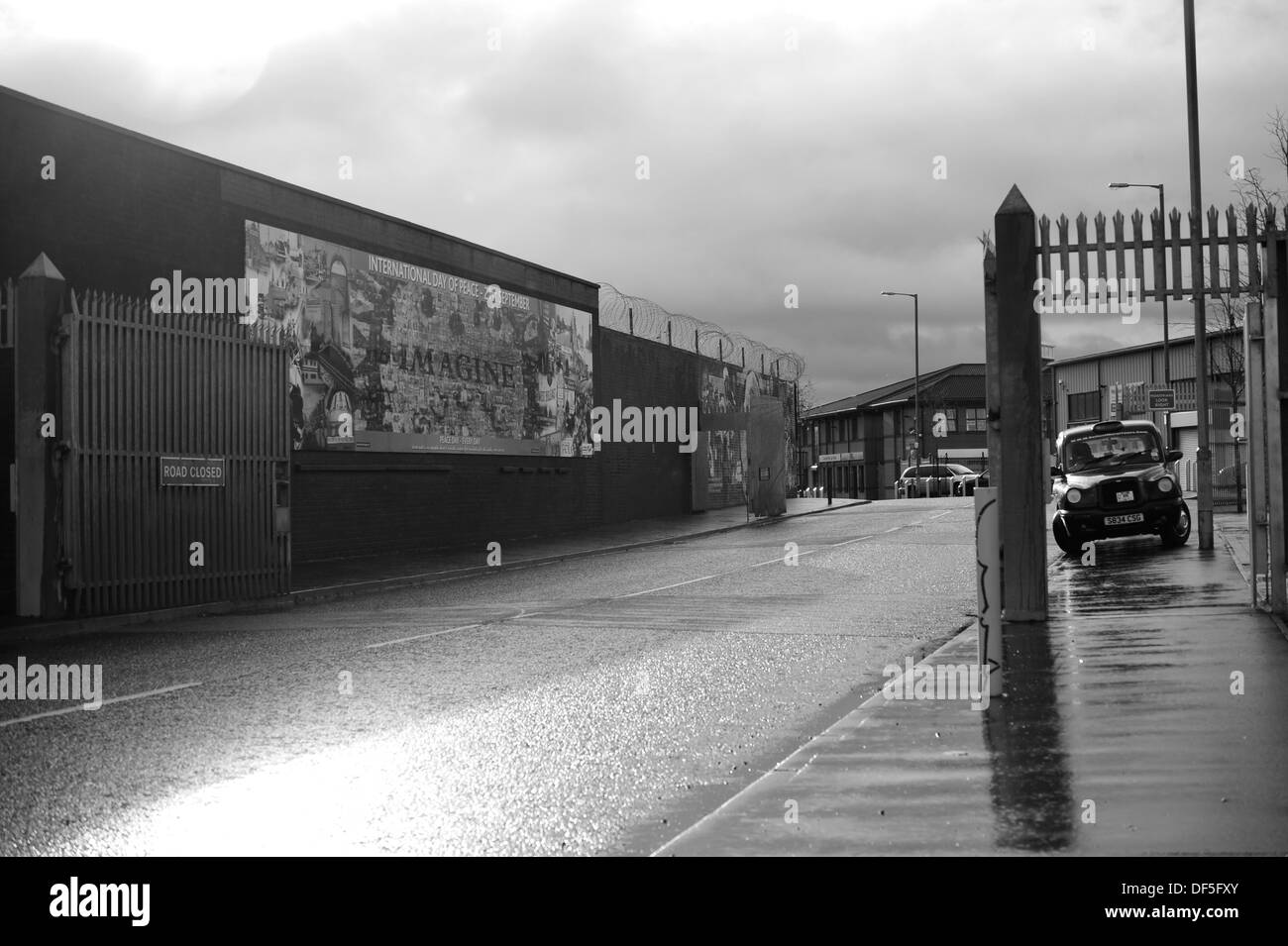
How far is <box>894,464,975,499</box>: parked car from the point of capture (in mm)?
62781

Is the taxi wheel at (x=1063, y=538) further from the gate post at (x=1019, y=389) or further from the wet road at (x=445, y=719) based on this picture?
the gate post at (x=1019, y=389)

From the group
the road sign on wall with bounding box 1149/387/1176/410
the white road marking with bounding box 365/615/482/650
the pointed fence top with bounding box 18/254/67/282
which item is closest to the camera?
the white road marking with bounding box 365/615/482/650

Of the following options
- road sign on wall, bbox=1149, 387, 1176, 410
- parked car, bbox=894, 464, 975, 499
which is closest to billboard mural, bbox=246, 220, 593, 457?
road sign on wall, bbox=1149, 387, 1176, 410

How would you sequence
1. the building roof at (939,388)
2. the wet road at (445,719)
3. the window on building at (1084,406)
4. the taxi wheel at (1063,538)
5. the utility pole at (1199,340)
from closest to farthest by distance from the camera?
the wet road at (445,719), the utility pole at (1199,340), the taxi wheel at (1063,538), the window on building at (1084,406), the building roof at (939,388)

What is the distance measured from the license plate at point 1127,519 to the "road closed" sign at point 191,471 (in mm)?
13244

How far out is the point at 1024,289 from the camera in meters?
11.2

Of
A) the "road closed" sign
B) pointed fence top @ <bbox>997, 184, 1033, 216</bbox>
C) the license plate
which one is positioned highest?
pointed fence top @ <bbox>997, 184, 1033, 216</bbox>

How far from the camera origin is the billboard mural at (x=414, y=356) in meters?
22.5

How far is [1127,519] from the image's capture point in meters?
20.0

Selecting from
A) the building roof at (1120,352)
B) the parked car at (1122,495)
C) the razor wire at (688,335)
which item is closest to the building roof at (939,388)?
the building roof at (1120,352)

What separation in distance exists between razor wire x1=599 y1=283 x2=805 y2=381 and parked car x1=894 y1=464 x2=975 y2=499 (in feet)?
44.5

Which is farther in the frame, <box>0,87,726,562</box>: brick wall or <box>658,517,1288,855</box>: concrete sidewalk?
<box>0,87,726,562</box>: brick wall

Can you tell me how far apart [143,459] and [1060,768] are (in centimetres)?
1176

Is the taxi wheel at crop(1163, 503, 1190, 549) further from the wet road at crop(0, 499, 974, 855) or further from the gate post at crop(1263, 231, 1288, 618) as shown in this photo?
the gate post at crop(1263, 231, 1288, 618)
